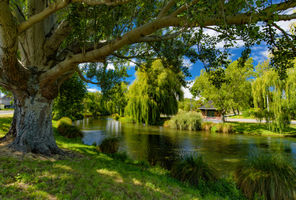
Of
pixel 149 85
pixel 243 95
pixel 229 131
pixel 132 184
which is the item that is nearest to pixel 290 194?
pixel 132 184

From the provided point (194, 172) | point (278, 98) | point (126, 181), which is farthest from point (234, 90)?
point (126, 181)

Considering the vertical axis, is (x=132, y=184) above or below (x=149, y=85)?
below

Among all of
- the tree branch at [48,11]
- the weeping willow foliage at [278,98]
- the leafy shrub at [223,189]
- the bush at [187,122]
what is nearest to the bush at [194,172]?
the leafy shrub at [223,189]

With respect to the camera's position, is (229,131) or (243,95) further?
(243,95)

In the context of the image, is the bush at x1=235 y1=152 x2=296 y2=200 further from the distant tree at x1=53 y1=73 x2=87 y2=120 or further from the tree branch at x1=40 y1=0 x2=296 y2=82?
the distant tree at x1=53 y1=73 x2=87 y2=120

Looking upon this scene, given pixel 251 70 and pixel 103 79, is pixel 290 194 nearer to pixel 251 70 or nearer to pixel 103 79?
pixel 103 79

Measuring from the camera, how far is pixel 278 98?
18.3 metres

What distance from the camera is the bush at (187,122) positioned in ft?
73.7

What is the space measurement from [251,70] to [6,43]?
30.9 metres

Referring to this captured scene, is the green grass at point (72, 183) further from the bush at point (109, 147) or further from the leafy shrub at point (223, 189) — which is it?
the bush at point (109, 147)

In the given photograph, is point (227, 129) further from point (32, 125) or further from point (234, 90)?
point (32, 125)

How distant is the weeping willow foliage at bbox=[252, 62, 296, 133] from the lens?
17.4 metres

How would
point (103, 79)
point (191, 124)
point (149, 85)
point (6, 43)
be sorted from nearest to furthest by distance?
point (6, 43) → point (103, 79) → point (191, 124) → point (149, 85)

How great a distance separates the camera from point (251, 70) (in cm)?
2672
